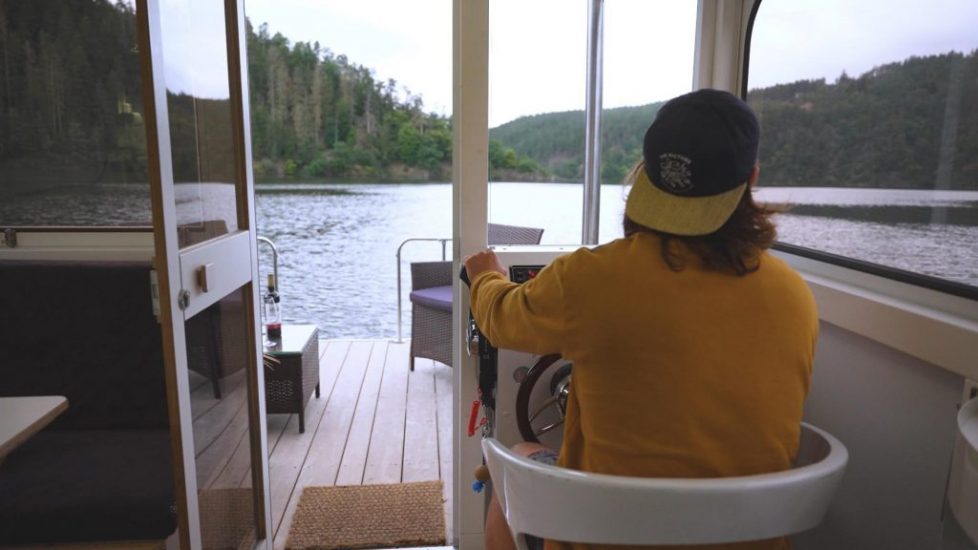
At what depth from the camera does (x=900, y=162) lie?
1426mm

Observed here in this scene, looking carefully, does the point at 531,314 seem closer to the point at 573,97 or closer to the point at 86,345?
the point at 573,97

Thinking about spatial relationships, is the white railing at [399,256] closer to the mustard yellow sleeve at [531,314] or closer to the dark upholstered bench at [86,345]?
the dark upholstered bench at [86,345]

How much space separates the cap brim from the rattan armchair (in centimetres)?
258

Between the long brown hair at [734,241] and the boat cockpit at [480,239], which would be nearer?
the long brown hair at [734,241]

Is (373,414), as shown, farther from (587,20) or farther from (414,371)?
(587,20)

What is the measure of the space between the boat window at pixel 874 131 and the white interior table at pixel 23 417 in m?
1.51

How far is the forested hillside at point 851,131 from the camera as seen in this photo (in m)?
1.26

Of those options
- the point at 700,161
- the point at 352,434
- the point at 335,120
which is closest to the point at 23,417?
the point at 700,161

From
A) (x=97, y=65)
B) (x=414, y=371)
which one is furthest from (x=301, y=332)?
(x=97, y=65)

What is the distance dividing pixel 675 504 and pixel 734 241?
41cm

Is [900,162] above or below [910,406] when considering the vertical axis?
above

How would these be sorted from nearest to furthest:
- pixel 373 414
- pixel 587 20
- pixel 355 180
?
pixel 587 20 < pixel 373 414 < pixel 355 180

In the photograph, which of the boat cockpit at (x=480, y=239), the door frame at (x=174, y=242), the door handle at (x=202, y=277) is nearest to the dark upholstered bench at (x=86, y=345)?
the boat cockpit at (x=480, y=239)

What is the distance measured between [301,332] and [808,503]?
2.92 meters
